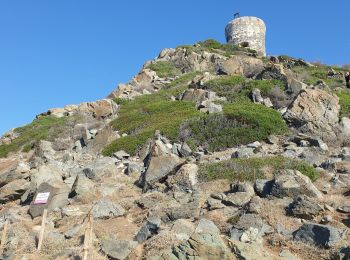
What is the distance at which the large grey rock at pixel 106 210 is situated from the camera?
1216 centimetres

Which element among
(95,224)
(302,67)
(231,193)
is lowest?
(95,224)

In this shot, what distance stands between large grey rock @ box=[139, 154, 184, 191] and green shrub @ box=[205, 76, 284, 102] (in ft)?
32.5

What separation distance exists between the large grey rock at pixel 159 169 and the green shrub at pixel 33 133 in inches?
428

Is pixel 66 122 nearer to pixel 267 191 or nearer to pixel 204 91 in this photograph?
pixel 204 91

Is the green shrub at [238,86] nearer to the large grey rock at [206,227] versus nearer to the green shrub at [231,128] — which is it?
the green shrub at [231,128]

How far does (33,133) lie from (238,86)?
12.1m

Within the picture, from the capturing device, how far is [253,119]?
63.1ft

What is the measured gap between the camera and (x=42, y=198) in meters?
13.3

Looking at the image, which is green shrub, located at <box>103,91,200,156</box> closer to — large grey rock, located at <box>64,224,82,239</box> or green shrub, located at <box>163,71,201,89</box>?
green shrub, located at <box>163,71,201,89</box>

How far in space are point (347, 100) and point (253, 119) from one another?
5.59 metres

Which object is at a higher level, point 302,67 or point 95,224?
point 302,67

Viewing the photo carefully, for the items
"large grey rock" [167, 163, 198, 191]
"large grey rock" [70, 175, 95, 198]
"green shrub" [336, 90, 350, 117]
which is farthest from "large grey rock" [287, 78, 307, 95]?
"large grey rock" [70, 175, 95, 198]

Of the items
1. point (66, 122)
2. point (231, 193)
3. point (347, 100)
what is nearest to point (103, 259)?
point (231, 193)

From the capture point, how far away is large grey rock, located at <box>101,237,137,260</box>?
9.47 m
